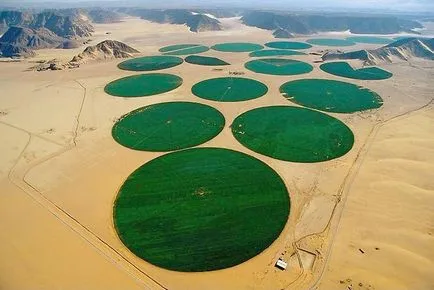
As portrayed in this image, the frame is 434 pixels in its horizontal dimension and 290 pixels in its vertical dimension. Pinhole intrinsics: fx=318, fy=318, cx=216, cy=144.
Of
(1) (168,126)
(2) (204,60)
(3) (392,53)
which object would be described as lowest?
(2) (204,60)

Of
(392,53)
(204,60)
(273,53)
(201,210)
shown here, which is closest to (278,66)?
(273,53)

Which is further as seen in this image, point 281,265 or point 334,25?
point 334,25

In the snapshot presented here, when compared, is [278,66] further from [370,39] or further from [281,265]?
Answer: [370,39]

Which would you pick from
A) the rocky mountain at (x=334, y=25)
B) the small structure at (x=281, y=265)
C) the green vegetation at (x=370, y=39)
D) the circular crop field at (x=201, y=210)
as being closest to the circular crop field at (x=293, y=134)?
the circular crop field at (x=201, y=210)

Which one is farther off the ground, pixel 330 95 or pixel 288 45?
pixel 330 95

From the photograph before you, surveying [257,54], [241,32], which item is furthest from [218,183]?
[241,32]

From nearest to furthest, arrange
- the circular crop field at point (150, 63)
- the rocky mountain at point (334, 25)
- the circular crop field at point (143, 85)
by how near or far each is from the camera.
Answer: the circular crop field at point (143, 85) < the circular crop field at point (150, 63) < the rocky mountain at point (334, 25)

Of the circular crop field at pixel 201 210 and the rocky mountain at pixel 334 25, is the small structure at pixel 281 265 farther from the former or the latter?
the rocky mountain at pixel 334 25
